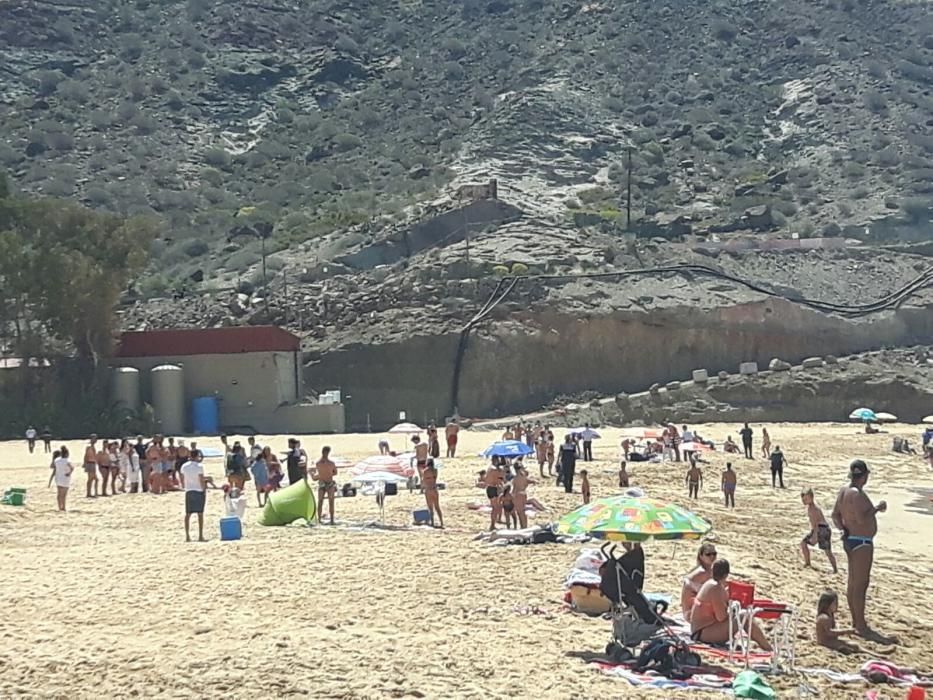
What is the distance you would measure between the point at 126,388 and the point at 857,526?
33148 millimetres

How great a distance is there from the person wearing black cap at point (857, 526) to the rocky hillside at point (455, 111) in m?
52.0

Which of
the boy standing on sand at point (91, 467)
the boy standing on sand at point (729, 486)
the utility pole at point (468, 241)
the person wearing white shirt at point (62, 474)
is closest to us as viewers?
the person wearing white shirt at point (62, 474)

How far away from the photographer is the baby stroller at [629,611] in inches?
388

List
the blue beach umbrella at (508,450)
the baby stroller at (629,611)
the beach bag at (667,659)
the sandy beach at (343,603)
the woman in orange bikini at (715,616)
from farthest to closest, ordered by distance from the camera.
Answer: the blue beach umbrella at (508,450)
the woman in orange bikini at (715,616)
the baby stroller at (629,611)
the beach bag at (667,659)
the sandy beach at (343,603)

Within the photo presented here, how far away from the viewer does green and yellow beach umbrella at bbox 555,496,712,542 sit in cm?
1065

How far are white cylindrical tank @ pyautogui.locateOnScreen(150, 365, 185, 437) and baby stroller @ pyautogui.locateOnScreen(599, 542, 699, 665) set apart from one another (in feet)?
103

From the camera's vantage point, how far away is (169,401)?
133 ft

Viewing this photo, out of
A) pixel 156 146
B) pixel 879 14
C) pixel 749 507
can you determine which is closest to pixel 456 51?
pixel 156 146

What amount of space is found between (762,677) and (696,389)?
1406 inches

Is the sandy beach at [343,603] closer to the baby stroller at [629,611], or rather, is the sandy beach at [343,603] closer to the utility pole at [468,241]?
the baby stroller at [629,611]

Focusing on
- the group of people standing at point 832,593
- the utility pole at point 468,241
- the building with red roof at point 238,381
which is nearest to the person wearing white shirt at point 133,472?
the group of people standing at point 832,593

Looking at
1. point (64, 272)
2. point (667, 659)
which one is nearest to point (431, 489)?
point (667, 659)

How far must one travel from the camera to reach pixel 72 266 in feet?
134

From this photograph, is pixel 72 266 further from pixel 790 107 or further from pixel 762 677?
pixel 790 107
